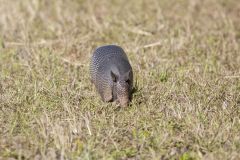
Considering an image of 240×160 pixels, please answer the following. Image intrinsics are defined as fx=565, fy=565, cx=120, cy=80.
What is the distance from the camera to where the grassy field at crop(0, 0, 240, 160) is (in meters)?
4.48

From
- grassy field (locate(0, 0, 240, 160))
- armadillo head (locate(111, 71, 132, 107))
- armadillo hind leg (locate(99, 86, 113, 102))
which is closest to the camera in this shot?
grassy field (locate(0, 0, 240, 160))

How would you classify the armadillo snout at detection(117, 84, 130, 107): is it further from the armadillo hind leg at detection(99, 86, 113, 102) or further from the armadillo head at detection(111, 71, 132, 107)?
the armadillo hind leg at detection(99, 86, 113, 102)

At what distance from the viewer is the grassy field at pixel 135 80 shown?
4484 mm

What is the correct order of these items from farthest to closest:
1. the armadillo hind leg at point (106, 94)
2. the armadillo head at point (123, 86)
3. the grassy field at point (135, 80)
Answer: the armadillo hind leg at point (106, 94), the armadillo head at point (123, 86), the grassy field at point (135, 80)

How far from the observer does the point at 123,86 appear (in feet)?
16.8

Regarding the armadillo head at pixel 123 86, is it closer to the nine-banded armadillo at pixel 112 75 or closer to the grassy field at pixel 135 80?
the nine-banded armadillo at pixel 112 75

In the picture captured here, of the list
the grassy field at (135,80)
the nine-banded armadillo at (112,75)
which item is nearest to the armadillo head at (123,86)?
the nine-banded armadillo at (112,75)

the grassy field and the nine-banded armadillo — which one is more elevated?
the nine-banded armadillo

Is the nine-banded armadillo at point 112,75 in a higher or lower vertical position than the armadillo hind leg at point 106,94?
higher

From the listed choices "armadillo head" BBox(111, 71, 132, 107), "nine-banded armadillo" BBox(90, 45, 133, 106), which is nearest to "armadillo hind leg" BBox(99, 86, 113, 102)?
"nine-banded armadillo" BBox(90, 45, 133, 106)

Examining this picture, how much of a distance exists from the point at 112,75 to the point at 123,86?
0.15m

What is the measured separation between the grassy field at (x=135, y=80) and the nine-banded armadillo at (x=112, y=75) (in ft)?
0.37

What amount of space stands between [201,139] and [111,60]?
1.27m

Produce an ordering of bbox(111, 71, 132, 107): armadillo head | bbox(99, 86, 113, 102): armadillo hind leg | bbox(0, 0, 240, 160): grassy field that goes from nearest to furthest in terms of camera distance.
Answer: bbox(0, 0, 240, 160): grassy field, bbox(111, 71, 132, 107): armadillo head, bbox(99, 86, 113, 102): armadillo hind leg
